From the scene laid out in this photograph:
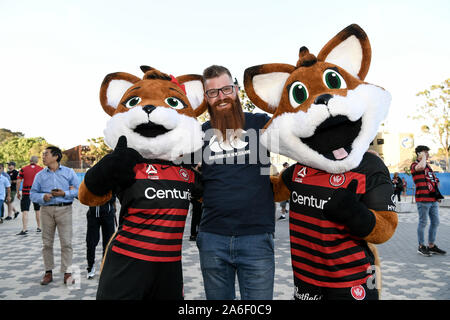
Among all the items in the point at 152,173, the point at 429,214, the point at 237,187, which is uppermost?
the point at 152,173

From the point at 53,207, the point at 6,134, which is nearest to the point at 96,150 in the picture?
the point at 53,207

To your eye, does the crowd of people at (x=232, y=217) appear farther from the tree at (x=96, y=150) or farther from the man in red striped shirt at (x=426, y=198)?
the tree at (x=96, y=150)

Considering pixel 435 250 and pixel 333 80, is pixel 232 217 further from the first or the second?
pixel 435 250

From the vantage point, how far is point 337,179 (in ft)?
→ 6.87

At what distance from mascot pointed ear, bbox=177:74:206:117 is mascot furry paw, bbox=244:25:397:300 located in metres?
0.78

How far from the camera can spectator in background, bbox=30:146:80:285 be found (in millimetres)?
4883

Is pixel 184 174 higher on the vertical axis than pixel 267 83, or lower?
lower

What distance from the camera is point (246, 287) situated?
2189 millimetres

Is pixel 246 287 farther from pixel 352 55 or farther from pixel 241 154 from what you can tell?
pixel 352 55

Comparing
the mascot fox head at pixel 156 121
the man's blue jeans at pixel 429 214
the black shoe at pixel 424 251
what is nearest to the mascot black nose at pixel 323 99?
the mascot fox head at pixel 156 121

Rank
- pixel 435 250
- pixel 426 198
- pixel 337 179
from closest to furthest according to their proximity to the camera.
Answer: pixel 337 179 < pixel 426 198 < pixel 435 250

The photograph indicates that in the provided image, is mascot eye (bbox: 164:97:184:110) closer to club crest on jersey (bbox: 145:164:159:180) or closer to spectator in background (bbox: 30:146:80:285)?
club crest on jersey (bbox: 145:164:159:180)

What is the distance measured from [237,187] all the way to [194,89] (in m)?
1.04

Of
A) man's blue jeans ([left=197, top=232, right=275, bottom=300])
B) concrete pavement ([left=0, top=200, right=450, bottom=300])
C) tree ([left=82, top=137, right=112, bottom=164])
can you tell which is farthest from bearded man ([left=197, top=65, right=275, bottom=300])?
tree ([left=82, top=137, right=112, bottom=164])
